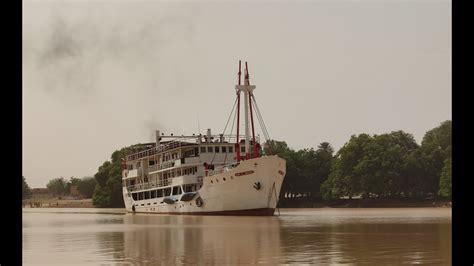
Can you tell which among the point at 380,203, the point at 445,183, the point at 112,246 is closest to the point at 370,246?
the point at 112,246

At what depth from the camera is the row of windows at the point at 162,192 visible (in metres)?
60.1

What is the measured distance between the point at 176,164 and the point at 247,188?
12160 mm

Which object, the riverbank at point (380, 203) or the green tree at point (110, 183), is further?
the green tree at point (110, 183)

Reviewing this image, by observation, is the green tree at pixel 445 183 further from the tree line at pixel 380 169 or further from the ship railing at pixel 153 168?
the ship railing at pixel 153 168

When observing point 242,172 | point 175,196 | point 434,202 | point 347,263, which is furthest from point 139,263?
point 434,202

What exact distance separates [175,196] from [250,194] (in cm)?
1159

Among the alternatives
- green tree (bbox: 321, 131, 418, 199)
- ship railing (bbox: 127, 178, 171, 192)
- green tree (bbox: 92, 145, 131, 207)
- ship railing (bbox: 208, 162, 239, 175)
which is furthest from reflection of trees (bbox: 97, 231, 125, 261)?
green tree (bbox: 92, 145, 131, 207)

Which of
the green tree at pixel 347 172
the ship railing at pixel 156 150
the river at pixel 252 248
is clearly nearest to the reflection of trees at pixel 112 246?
the river at pixel 252 248

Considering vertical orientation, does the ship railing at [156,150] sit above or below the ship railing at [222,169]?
above

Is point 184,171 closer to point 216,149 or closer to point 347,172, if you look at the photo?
point 216,149
